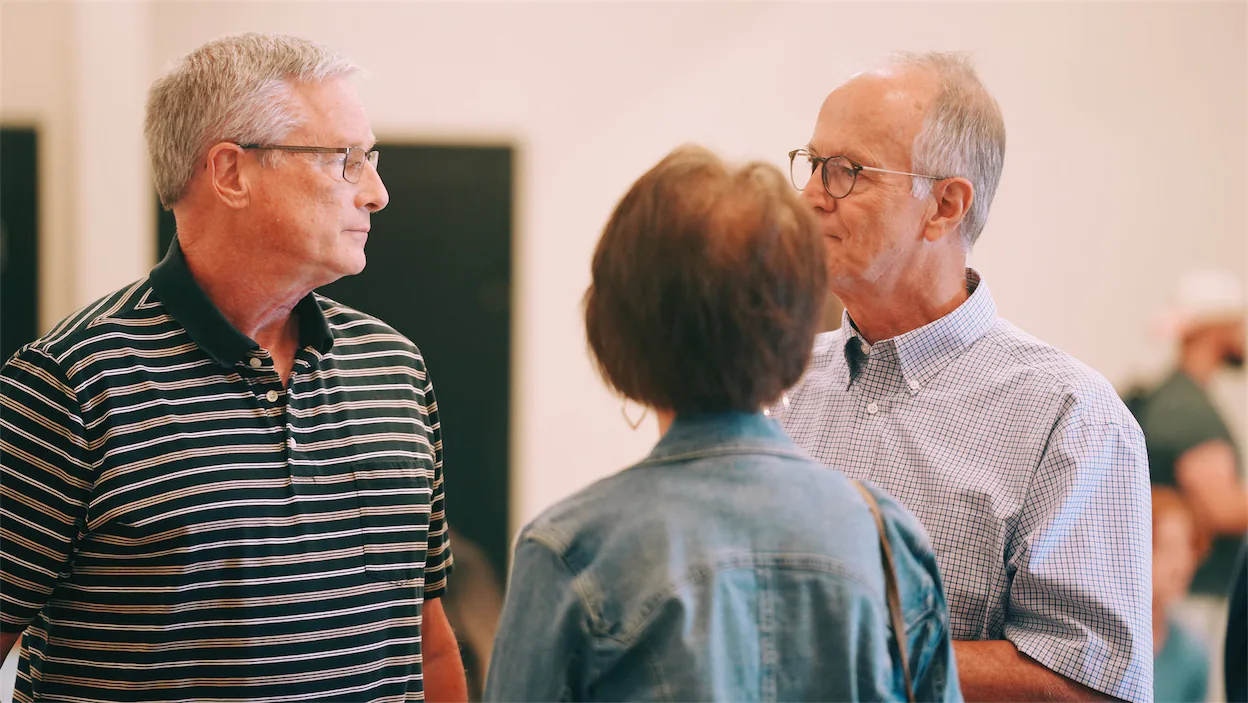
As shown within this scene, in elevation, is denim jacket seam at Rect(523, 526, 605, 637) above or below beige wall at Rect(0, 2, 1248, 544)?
below

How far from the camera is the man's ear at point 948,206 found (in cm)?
153

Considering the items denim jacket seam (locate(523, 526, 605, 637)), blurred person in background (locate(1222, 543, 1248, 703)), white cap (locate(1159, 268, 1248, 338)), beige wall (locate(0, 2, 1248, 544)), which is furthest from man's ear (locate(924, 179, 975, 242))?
white cap (locate(1159, 268, 1248, 338))

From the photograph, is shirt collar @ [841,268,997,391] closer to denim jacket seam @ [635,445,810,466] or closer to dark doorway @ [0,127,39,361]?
denim jacket seam @ [635,445,810,466]

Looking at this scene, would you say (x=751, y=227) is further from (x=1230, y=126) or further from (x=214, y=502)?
(x=1230, y=126)

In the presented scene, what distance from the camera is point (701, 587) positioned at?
0.90m

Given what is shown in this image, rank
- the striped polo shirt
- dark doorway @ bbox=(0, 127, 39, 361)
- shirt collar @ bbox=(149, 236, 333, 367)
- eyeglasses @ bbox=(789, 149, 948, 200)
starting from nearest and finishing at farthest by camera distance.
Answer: the striped polo shirt
shirt collar @ bbox=(149, 236, 333, 367)
eyeglasses @ bbox=(789, 149, 948, 200)
dark doorway @ bbox=(0, 127, 39, 361)

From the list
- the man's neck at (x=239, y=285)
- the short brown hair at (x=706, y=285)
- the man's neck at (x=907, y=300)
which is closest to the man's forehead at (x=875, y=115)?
the man's neck at (x=907, y=300)

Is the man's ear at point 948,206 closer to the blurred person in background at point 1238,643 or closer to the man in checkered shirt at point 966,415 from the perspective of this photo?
the man in checkered shirt at point 966,415

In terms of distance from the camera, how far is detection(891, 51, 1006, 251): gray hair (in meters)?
1.52

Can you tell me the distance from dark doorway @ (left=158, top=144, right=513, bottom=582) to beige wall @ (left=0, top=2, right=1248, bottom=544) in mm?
74

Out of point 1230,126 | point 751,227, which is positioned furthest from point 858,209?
point 1230,126

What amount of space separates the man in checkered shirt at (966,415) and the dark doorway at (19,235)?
3002mm

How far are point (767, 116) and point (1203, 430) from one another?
2.05 meters

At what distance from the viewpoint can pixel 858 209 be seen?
1.51 m
